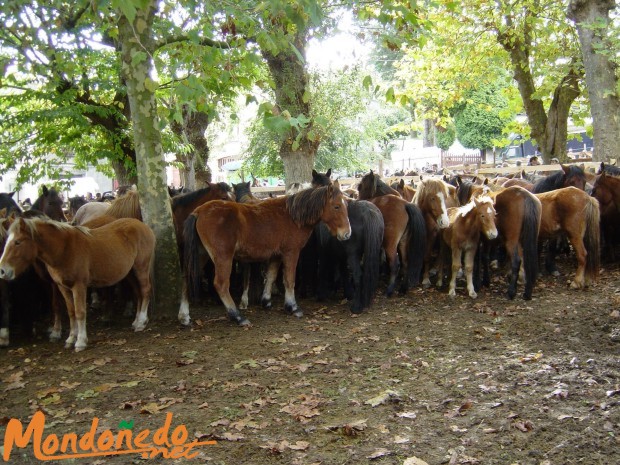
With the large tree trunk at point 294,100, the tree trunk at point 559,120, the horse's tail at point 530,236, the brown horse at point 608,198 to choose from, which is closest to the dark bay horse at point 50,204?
the large tree trunk at point 294,100

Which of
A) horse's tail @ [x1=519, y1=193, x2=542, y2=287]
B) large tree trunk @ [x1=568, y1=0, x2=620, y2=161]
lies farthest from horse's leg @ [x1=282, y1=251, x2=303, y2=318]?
large tree trunk @ [x1=568, y1=0, x2=620, y2=161]

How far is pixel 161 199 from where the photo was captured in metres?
8.38

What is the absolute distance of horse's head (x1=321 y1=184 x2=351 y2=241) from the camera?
8578 millimetres

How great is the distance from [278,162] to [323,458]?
27872 millimetres

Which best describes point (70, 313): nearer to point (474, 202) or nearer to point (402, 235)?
point (402, 235)

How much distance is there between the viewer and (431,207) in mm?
10414

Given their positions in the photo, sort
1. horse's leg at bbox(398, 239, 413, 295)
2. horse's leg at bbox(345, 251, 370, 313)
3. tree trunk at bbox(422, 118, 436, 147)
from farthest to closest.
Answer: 1. tree trunk at bbox(422, 118, 436, 147)
2. horse's leg at bbox(398, 239, 413, 295)
3. horse's leg at bbox(345, 251, 370, 313)

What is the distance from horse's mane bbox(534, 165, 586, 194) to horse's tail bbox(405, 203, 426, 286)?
3868mm

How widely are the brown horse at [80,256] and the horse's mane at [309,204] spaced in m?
2.26

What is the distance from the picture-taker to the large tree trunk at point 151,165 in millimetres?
7878

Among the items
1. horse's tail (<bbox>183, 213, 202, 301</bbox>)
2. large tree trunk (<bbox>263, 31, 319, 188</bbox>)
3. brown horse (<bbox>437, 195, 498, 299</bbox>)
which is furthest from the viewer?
large tree trunk (<bbox>263, 31, 319, 188</bbox>)

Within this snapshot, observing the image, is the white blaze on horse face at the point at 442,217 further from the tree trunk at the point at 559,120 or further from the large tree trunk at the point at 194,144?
the tree trunk at the point at 559,120

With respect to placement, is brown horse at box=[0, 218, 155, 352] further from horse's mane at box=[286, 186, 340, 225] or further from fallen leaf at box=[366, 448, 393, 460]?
fallen leaf at box=[366, 448, 393, 460]

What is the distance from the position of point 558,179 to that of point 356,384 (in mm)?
8568
